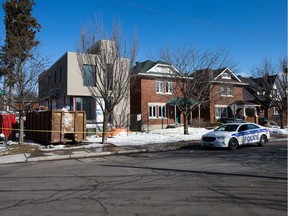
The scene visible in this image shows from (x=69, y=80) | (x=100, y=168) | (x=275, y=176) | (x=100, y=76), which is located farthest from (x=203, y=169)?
(x=69, y=80)

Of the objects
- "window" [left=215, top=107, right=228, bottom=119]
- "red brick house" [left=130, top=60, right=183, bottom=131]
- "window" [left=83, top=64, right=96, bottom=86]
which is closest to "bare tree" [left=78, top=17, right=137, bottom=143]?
"window" [left=83, top=64, right=96, bottom=86]

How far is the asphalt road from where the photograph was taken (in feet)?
18.8

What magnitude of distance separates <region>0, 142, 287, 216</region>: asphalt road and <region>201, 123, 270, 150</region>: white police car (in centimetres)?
486

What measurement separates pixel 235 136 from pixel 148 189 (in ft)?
33.8

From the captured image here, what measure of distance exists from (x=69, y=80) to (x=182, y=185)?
69.8ft

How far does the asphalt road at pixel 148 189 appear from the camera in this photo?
5743 mm

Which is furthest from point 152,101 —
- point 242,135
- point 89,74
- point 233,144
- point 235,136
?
point 233,144

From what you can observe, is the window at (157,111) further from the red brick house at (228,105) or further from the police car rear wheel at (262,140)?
the police car rear wheel at (262,140)

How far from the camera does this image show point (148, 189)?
7383 mm

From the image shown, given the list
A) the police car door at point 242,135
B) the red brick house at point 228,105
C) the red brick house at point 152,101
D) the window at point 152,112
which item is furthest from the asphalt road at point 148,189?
the red brick house at point 228,105

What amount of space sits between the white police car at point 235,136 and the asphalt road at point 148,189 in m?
4.86

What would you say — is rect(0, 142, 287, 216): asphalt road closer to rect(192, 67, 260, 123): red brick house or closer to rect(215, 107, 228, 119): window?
rect(192, 67, 260, 123): red brick house

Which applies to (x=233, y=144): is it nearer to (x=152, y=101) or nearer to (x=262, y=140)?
(x=262, y=140)

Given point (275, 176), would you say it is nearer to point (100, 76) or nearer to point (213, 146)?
point (213, 146)
